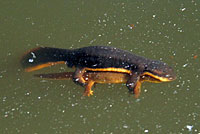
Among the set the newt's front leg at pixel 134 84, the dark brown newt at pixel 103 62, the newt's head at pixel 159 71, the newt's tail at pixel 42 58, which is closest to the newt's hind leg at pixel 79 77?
the dark brown newt at pixel 103 62

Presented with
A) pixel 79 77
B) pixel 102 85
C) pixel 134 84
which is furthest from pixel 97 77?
pixel 134 84

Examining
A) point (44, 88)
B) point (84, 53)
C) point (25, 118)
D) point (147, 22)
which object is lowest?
point (25, 118)

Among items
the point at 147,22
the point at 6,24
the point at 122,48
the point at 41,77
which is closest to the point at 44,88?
the point at 41,77

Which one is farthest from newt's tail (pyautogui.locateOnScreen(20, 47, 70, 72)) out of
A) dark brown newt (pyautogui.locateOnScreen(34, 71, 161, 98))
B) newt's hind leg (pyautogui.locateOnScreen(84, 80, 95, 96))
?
newt's hind leg (pyautogui.locateOnScreen(84, 80, 95, 96))

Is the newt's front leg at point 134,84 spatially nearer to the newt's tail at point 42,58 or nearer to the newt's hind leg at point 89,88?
the newt's hind leg at point 89,88

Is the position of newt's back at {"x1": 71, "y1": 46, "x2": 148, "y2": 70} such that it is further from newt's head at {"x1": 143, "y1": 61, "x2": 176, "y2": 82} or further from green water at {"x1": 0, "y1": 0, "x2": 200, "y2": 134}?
green water at {"x1": 0, "y1": 0, "x2": 200, "y2": 134}

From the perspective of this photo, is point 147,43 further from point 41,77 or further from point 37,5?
point 37,5

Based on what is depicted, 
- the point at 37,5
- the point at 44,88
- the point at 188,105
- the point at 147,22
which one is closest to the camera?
the point at 188,105
